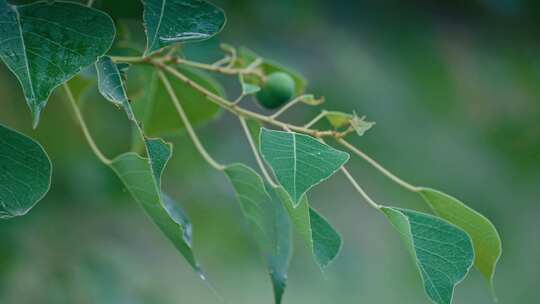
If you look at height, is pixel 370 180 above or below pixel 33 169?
below

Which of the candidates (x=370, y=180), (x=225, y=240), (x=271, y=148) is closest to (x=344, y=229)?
(x=370, y=180)

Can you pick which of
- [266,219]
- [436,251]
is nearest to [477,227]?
[436,251]

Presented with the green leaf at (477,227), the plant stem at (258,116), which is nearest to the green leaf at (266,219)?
the plant stem at (258,116)

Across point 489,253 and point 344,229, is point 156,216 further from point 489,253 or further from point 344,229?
point 344,229

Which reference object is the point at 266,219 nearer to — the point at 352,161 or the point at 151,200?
the point at 151,200

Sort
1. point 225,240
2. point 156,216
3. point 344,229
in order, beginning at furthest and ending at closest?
point 344,229 → point 225,240 → point 156,216

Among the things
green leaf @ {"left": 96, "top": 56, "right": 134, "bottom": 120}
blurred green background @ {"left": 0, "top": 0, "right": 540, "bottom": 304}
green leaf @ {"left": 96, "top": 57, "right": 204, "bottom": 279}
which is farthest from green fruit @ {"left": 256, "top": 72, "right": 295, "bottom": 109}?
blurred green background @ {"left": 0, "top": 0, "right": 540, "bottom": 304}
